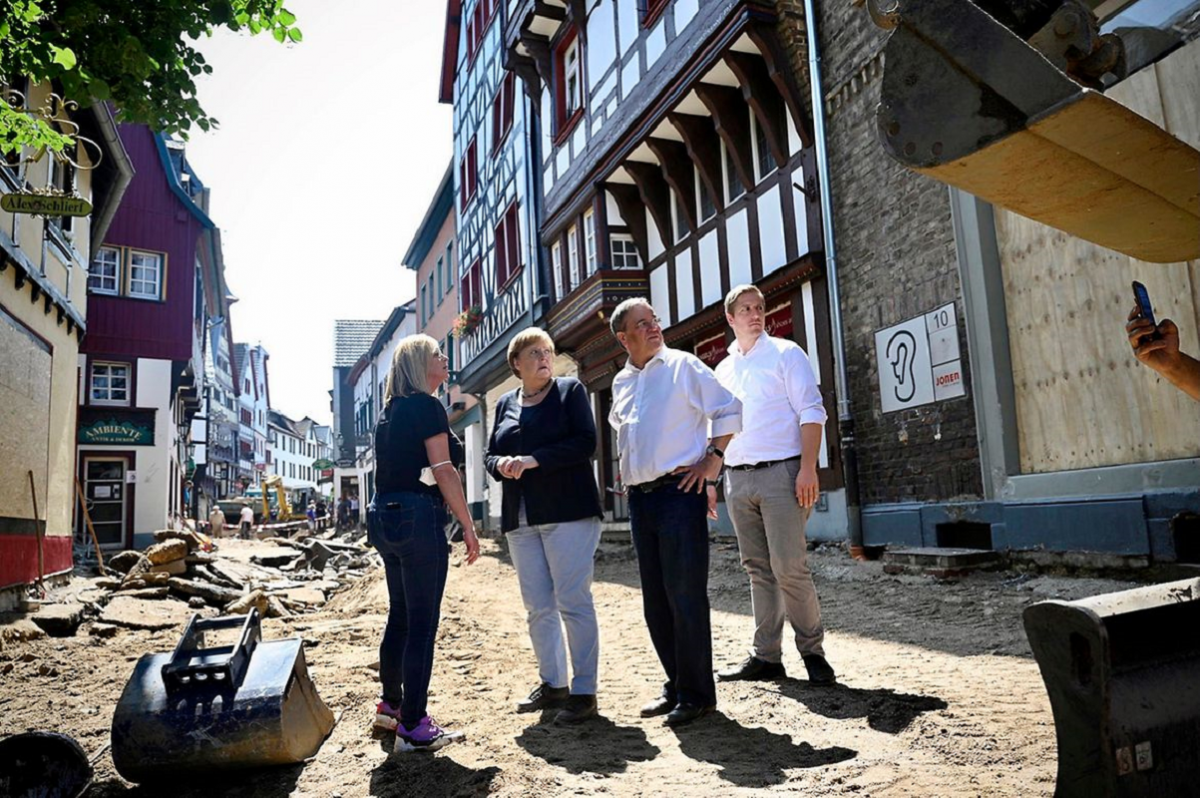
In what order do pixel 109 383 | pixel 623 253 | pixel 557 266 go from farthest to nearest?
pixel 109 383
pixel 557 266
pixel 623 253

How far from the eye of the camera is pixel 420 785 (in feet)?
10.2

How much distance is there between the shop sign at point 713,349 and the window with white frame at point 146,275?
1665 cm

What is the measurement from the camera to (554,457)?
3895 mm

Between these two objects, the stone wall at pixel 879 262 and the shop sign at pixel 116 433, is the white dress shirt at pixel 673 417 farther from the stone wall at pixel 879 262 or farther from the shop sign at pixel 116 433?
the shop sign at pixel 116 433

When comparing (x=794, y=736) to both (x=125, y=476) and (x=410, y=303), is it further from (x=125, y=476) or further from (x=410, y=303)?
(x=410, y=303)

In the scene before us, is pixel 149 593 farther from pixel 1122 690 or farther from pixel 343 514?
pixel 343 514

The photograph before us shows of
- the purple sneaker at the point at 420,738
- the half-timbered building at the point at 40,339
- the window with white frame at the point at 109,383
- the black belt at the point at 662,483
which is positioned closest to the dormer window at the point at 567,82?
the half-timbered building at the point at 40,339

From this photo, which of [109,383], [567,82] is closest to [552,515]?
[567,82]

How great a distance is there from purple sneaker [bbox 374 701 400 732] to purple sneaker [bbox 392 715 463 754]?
25 cm

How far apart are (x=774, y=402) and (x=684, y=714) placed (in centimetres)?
159

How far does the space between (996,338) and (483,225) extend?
673 inches

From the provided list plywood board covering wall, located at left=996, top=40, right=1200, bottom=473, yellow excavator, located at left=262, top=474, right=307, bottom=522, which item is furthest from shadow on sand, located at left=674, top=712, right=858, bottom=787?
yellow excavator, located at left=262, top=474, right=307, bottom=522

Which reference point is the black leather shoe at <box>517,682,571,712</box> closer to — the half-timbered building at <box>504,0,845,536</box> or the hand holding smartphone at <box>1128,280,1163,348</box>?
the hand holding smartphone at <box>1128,280,1163,348</box>

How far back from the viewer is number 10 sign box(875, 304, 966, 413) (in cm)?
790
